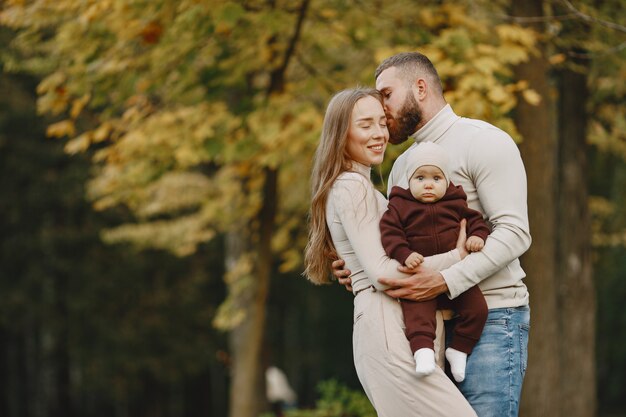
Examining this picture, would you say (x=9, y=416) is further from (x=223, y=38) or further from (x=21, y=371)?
(x=223, y=38)

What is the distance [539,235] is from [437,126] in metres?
3.70

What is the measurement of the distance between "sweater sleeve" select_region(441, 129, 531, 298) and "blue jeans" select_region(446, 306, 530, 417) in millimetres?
213

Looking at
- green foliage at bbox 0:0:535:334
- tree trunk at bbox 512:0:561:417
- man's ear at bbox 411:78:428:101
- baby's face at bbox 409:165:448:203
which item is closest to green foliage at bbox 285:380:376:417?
tree trunk at bbox 512:0:561:417

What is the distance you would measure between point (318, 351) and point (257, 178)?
18822 mm

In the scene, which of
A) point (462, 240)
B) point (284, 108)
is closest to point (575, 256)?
point (284, 108)

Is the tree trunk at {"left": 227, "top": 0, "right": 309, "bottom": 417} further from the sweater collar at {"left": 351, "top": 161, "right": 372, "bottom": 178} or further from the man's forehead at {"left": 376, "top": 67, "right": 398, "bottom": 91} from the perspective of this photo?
the sweater collar at {"left": 351, "top": 161, "right": 372, "bottom": 178}

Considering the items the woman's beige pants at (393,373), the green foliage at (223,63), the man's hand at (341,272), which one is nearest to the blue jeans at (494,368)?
the woman's beige pants at (393,373)

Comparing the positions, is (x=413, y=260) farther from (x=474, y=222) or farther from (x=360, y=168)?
(x=360, y=168)

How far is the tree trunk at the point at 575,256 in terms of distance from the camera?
9492 mm

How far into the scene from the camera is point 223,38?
22.6 feet

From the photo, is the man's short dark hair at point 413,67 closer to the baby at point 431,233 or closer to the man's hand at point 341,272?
the baby at point 431,233

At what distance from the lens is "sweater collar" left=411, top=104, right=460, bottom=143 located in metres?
3.12

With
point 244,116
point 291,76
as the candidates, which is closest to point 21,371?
point 291,76

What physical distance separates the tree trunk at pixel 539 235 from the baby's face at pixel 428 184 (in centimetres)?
386
